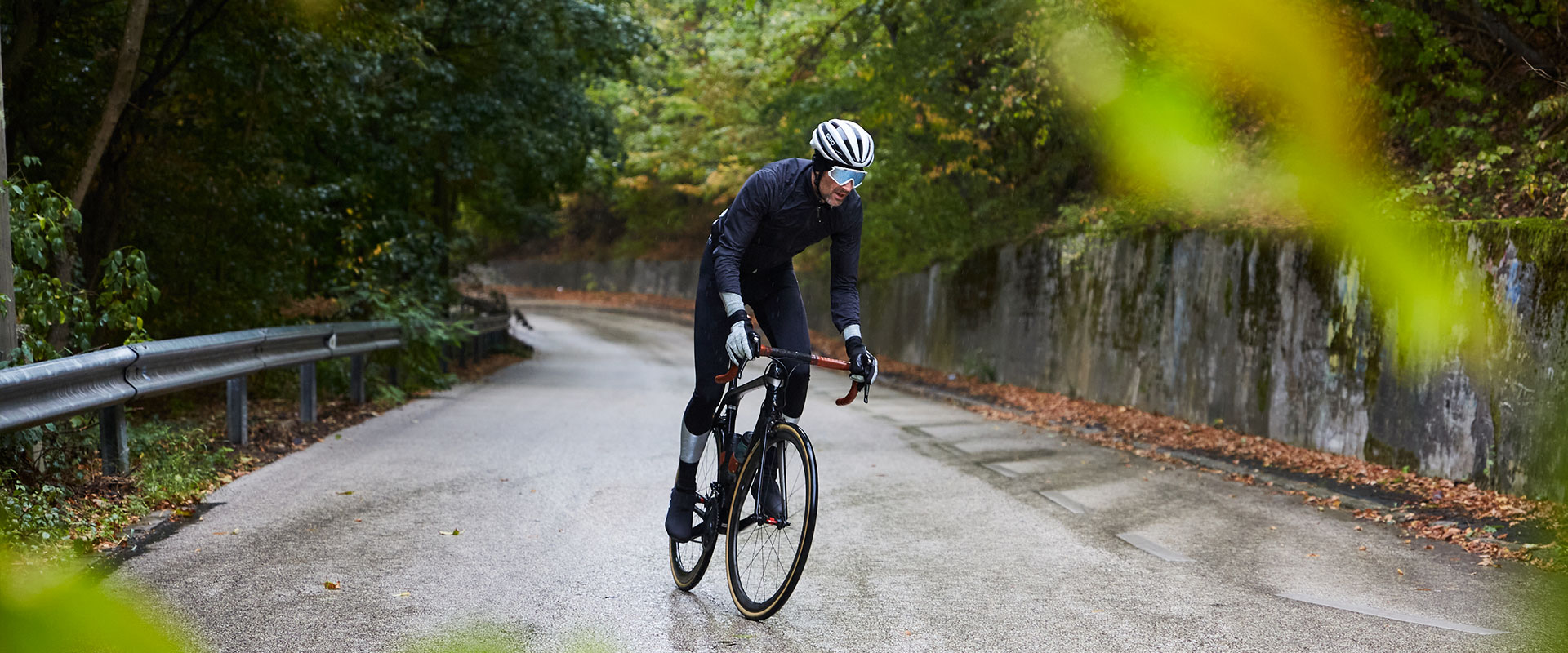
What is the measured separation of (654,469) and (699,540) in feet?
11.7

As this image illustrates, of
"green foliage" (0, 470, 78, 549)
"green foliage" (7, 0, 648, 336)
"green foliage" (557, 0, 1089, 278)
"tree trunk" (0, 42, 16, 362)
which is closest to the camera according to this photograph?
"green foliage" (0, 470, 78, 549)

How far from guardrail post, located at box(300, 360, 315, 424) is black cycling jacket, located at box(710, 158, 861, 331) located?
633cm

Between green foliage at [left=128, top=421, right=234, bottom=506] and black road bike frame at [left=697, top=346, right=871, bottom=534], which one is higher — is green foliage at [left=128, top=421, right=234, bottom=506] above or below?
below

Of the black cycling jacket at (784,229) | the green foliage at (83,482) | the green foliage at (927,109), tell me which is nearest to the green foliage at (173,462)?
the green foliage at (83,482)

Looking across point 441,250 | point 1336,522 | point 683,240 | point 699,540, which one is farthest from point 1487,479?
point 683,240

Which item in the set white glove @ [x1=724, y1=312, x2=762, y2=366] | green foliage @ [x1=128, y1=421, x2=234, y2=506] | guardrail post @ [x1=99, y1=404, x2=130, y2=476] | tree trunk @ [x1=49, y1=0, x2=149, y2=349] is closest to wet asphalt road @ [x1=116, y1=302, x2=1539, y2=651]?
green foliage @ [x1=128, y1=421, x2=234, y2=506]

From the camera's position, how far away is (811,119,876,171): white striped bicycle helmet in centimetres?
457

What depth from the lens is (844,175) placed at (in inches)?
184

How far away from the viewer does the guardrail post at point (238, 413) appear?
862cm

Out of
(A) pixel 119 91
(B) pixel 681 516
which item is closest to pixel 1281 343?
(B) pixel 681 516

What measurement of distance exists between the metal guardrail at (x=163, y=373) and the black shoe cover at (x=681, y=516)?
9.85 feet

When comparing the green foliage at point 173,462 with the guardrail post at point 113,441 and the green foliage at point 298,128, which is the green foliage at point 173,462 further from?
the green foliage at point 298,128

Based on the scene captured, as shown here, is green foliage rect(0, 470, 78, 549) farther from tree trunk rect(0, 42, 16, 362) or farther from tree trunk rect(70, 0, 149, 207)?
tree trunk rect(70, 0, 149, 207)

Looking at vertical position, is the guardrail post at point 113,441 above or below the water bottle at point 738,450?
below
